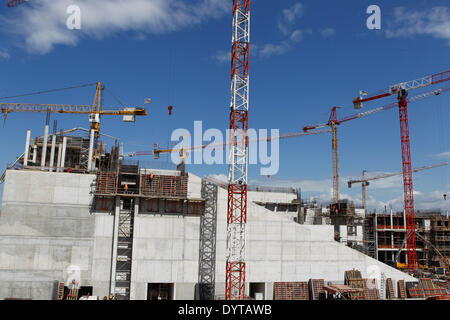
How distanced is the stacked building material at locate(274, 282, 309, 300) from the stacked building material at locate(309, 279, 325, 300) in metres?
0.68

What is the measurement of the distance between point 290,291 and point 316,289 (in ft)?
10.9

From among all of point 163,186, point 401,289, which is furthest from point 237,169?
point 401,289

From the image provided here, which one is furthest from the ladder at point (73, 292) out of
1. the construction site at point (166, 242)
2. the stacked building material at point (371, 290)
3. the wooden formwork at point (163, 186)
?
the stacked building material at point (371, 290)

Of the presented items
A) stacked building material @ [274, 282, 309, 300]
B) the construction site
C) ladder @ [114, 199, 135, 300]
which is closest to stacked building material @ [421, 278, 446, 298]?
the construction site

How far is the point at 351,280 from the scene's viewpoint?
151 ft

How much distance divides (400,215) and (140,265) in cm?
6948

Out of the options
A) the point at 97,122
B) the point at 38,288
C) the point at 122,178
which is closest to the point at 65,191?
the point at 122,178

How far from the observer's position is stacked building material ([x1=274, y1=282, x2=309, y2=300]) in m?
45.0

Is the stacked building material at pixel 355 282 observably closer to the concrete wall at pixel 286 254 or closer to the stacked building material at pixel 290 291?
the concrete wall at pixel 286 254

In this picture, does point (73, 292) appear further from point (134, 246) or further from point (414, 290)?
point (414, 290)

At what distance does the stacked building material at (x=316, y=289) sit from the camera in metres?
44.9

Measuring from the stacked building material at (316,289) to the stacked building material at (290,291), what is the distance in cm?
68

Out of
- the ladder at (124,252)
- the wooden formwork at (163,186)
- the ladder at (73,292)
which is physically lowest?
the ladder at (73,292)
